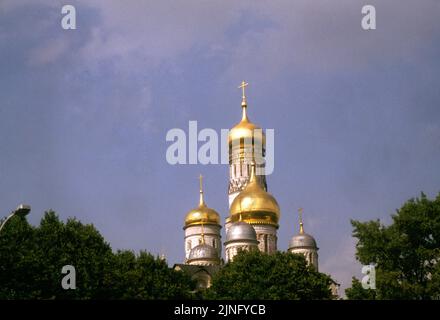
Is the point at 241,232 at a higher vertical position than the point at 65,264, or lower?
higher

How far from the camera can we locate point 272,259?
6962 centimetres

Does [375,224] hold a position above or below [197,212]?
below

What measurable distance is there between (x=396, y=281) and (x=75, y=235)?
1999cm

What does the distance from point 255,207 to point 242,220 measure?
7.08 ft

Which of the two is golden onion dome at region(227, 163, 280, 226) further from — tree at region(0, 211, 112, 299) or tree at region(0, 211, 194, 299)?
tree at region(0, 211, 112, 299)

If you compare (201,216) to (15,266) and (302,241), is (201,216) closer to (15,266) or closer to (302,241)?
(302,241)

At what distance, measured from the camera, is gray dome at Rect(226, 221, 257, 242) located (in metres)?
104

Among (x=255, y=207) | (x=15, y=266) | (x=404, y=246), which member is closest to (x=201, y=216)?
(x=255, y=207)

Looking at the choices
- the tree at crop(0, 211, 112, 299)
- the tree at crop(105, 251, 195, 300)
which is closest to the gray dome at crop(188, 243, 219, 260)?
the tree at crop(105, 251, 195, 300)

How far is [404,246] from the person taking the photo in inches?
2286

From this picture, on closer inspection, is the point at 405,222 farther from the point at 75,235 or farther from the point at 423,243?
the point at 75,235

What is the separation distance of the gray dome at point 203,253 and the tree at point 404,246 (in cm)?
4995
